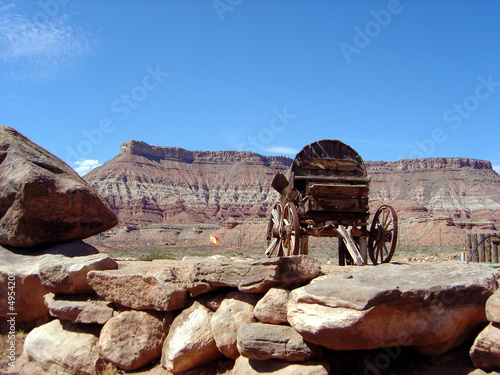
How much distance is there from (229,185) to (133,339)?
340ft

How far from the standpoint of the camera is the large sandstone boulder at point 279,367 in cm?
402

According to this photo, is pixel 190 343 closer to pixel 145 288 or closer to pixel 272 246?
pixel 145 288

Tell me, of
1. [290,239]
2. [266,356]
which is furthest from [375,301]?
[290,239]

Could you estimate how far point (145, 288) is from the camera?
17.9 ft

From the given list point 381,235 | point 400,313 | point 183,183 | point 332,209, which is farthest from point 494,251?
point 183,183

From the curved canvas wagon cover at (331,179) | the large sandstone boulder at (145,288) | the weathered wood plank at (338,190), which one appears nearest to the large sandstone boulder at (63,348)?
the large sandstone boulder at (145,288)

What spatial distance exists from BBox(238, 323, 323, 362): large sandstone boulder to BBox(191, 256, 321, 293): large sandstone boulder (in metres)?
0.51

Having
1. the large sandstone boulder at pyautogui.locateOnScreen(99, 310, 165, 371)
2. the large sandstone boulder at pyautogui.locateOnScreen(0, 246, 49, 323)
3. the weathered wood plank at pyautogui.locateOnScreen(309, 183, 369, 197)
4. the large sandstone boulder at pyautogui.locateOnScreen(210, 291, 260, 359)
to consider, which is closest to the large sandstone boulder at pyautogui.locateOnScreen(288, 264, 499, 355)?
the large sandstone boulder at pyautogui.locateOnScreen(210, 291, 260, 359)

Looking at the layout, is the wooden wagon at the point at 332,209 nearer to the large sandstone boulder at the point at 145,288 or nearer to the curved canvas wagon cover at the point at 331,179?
the curved canvas wagon cover at the point at 331,179

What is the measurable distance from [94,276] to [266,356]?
9.89ft

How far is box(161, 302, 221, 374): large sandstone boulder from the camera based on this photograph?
4.95m

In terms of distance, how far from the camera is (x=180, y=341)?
5.03 m

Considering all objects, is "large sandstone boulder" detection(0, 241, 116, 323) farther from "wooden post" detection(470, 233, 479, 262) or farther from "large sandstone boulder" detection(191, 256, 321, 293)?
"wooden post" detection(470, 233, 479, 262)

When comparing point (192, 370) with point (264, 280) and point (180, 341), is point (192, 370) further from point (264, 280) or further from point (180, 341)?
point (264, 280)
